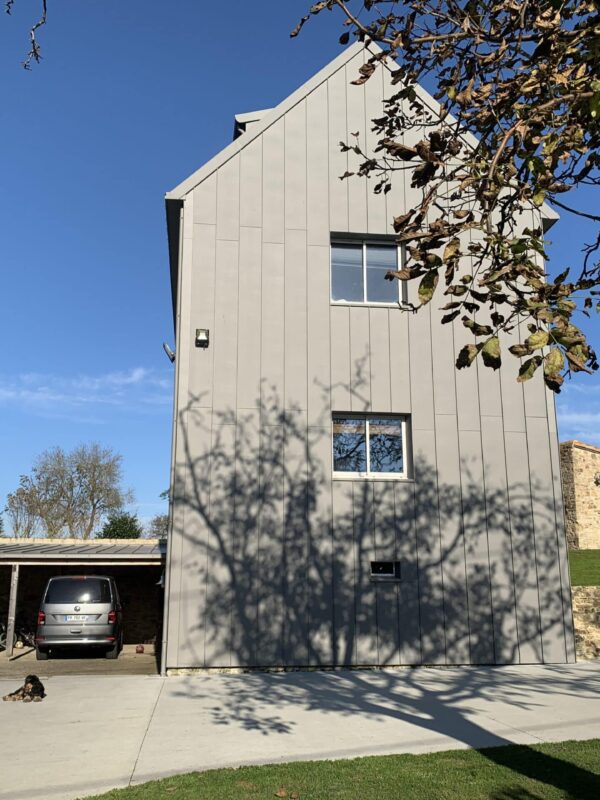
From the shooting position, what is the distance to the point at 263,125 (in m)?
12.0

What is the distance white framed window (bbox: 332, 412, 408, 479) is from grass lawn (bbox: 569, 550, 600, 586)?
517 centimetres

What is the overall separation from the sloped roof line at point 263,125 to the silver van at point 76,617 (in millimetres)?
7445

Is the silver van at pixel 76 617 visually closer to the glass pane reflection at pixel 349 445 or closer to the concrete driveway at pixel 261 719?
the concrete driveway at pixel 261 719

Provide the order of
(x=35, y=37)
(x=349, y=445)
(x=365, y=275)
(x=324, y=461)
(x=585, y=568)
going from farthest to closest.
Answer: (x=585, y=568), (x=365, y=275), (x=349, y=445), (x=324, y=461), (x=35, y=37)

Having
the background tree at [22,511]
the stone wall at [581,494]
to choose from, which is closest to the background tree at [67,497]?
the background tree at [22,511]

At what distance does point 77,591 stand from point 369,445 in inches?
245

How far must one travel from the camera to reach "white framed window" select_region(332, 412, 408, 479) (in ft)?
36.4

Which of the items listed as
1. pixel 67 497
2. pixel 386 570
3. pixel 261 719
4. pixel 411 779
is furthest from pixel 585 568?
pixel 67 497

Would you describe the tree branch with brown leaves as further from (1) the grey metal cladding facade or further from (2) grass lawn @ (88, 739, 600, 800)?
(1) the grey metal cladding facade

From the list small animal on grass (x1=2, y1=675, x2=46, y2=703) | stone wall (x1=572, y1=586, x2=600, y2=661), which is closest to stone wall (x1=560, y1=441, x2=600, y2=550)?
stone wall (x1=572, y1=586, x2=600, y2=661)

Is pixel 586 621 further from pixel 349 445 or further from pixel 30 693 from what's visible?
pixel 30 693

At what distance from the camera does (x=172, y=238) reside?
12883 mm

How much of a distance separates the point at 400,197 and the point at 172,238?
174 inches

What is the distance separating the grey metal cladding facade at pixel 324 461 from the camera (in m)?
10.3
